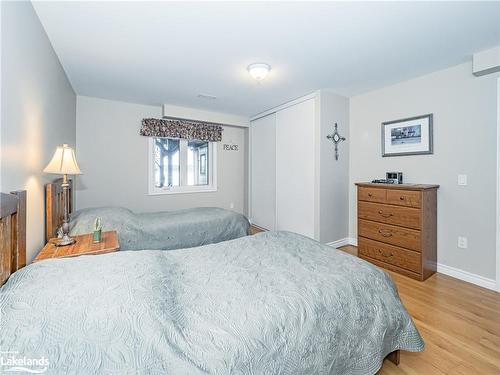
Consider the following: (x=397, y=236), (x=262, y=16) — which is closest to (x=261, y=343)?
(x=262, y=16)

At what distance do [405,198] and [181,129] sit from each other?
3681mm

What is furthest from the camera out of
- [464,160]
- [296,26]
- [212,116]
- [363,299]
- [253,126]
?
[253,126]

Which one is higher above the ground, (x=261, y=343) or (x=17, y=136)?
(x=17, y=136)

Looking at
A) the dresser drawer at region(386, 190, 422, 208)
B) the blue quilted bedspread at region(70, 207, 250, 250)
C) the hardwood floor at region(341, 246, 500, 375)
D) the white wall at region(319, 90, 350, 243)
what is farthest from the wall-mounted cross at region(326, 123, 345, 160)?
the hardwood floor at region(341, 246, 500, 375)

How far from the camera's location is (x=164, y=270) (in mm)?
1308

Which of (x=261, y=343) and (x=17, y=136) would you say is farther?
(x=17, y=136)

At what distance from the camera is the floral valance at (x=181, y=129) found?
4.20 meters

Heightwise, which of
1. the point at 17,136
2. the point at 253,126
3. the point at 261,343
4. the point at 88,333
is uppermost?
the point at 253,126

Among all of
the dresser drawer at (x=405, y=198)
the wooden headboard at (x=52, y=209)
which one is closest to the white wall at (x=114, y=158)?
the wooden headboard at (x=52, y=209)

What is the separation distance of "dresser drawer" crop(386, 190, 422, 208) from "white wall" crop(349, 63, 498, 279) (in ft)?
1.49

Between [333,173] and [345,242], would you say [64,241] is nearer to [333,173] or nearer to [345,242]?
[333,173]

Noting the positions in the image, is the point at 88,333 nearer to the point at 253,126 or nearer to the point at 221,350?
the point at 221,350

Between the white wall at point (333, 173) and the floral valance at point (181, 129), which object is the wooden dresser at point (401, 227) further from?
the floral valance at point (181, 129)

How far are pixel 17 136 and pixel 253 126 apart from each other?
4.00 m
